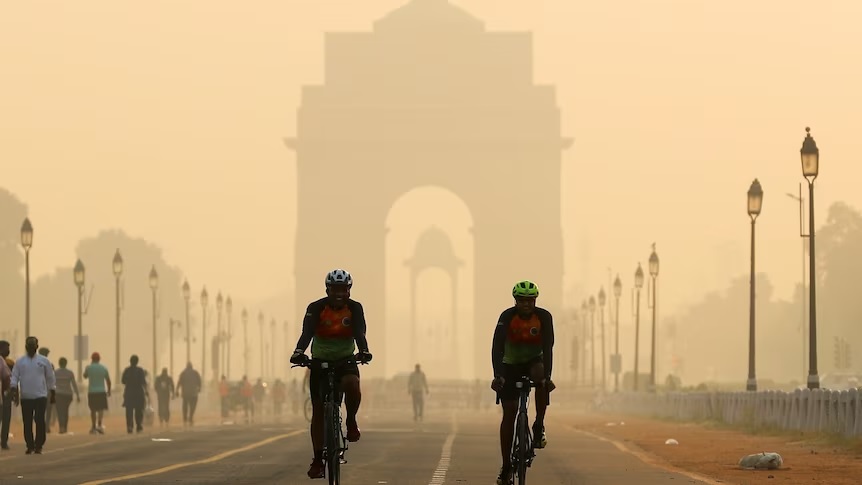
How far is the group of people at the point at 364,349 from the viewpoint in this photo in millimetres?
17578

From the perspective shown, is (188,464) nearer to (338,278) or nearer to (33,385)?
(33,385)

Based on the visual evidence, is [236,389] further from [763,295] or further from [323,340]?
[763,295]

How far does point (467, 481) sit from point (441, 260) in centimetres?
17267

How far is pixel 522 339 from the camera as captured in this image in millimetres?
18016

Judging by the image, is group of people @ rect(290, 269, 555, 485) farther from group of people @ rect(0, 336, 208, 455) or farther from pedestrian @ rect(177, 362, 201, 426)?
pedestrian @ rect(177, 362, 201, 426)

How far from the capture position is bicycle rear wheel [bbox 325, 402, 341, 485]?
17.4 metres

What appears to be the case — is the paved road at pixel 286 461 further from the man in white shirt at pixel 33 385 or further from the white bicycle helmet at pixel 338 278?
the white bicycle helmet at pixel 338 278

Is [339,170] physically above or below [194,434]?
above

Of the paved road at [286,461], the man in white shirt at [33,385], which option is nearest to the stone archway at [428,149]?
the paved road at [286,461]

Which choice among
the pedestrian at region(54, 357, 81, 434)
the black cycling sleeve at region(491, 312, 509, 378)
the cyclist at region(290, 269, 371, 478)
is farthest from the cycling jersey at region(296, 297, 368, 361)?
the pedestrian at region(54, 357, 81, 434)

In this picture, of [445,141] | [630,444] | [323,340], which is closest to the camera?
[323,340]

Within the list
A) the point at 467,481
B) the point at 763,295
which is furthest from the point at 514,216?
the point at 467,481

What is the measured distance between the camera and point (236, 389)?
6669 centimetres

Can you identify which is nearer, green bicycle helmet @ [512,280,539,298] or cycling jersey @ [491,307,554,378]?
green bicycle helmet @ [512,280,539,298]
